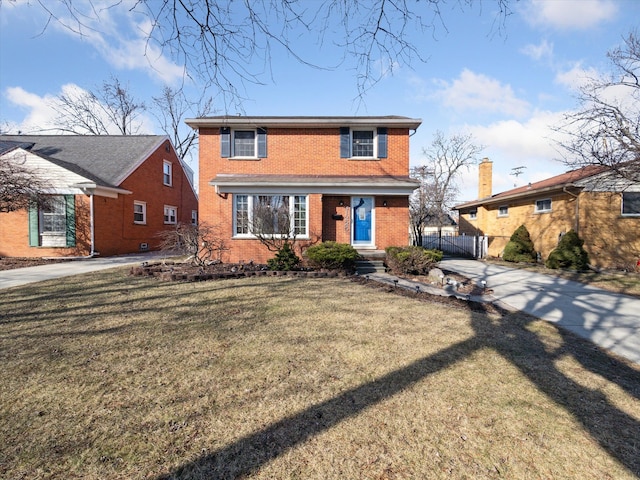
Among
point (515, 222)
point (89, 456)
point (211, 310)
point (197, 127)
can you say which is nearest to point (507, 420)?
point (89, 456)

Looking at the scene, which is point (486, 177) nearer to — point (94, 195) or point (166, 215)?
point (166, 215)

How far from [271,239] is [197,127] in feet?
19.5

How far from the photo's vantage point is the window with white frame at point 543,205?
13.9 meters

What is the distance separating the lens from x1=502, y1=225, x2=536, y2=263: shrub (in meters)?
14.0

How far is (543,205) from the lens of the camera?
14289mm

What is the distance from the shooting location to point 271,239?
430 inches

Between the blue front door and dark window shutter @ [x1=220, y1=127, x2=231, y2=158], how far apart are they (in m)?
5.61

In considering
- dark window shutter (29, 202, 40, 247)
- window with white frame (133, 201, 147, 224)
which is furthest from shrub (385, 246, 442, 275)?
dark window shutter (29, 202, 40, 247)

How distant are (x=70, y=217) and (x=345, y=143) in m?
13.0

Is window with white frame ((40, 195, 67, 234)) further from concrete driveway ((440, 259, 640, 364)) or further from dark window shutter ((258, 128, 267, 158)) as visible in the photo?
concrete driveway ((440, 259, 640, 364))

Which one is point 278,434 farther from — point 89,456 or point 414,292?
point 414,292

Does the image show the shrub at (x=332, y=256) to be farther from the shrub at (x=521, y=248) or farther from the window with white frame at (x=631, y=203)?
the window with white frame at (x=631, y=203)

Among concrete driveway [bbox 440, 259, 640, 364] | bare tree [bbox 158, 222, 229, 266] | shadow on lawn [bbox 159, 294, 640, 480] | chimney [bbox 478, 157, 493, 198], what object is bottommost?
concrete driveway [bbox 440, 259, 640, 364]

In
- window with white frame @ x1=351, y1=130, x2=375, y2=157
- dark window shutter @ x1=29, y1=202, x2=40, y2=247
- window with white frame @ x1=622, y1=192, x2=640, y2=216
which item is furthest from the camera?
dark window shutter @ x1=29, y1=202, x2=40, y2=247
